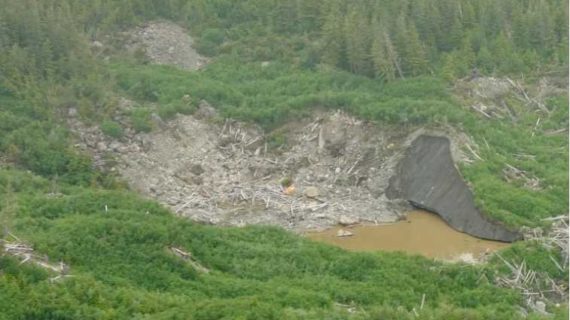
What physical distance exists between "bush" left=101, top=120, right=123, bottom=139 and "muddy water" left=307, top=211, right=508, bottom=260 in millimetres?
7024

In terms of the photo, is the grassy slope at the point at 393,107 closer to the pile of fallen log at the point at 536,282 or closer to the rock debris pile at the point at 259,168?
the rock debris pile at the point at 259,168

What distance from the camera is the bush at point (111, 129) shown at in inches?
1148

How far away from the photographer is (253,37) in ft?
121

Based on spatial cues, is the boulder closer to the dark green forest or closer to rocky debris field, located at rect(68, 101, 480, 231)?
rocky debris field, located at rect(68, 101, 480, 231)

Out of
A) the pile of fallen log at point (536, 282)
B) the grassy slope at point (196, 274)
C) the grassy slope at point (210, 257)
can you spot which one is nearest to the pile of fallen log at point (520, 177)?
the grassy slope at point (210, 257)

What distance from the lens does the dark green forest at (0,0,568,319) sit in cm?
1977

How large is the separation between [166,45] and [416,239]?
1465cm

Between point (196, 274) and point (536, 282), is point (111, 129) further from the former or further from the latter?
point (536, 282)

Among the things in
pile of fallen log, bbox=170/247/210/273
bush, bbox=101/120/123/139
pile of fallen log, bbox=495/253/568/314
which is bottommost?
bush, bbox=101/120/123/139

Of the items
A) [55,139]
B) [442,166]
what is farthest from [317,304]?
[55,139]

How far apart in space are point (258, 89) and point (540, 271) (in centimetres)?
1361

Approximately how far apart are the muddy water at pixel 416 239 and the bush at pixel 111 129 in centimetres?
702

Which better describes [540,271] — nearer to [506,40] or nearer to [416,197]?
[416,197]

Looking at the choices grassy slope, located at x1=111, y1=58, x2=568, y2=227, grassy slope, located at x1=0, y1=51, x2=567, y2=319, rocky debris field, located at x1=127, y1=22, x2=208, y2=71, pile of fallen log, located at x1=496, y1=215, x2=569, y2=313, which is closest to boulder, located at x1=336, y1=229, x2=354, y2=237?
grassy slope, located at x1=0, y1=51, x2=567, y2=319
